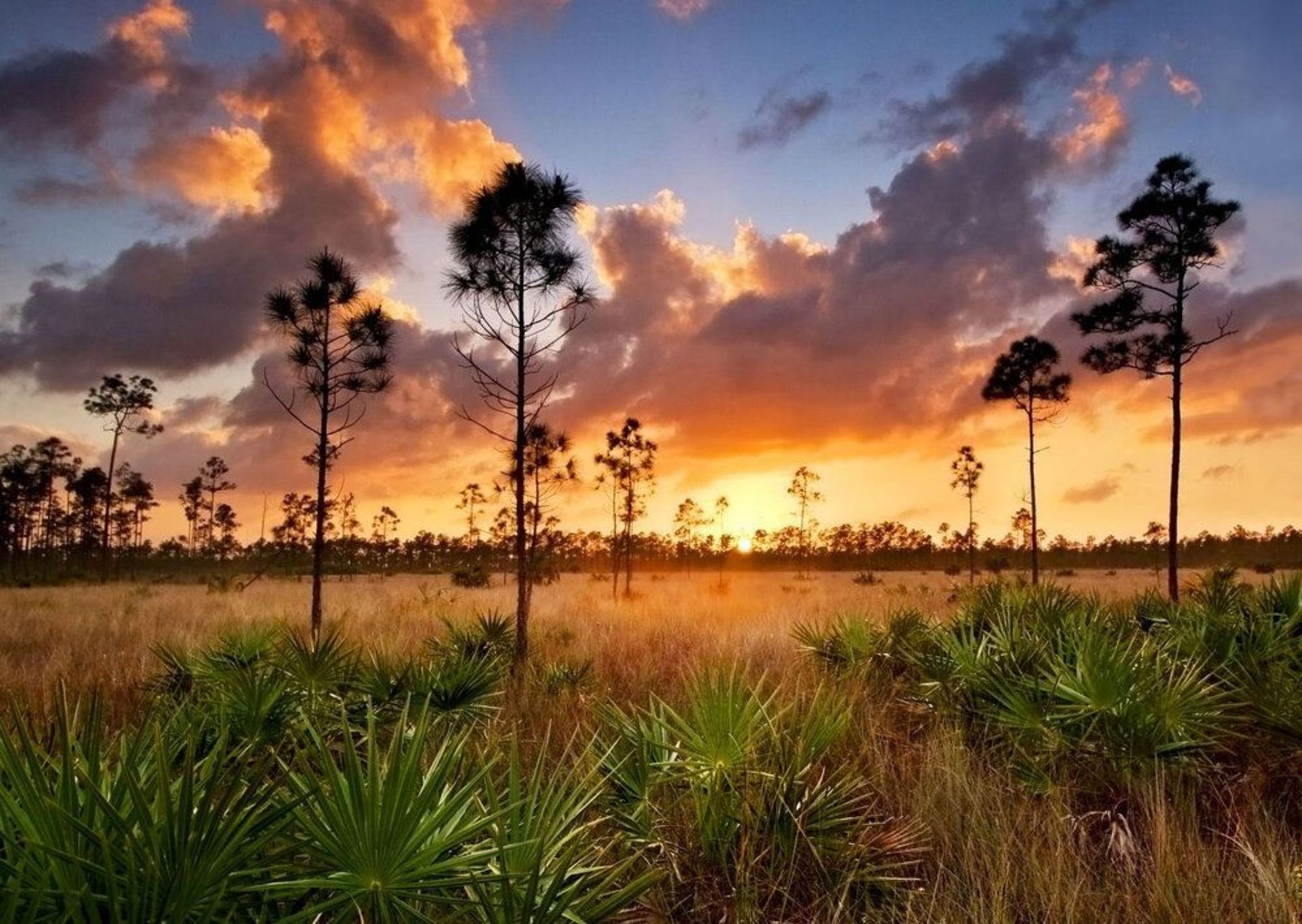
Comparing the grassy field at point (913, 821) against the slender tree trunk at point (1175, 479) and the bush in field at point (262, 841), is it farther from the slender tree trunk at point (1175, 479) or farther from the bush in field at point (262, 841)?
the slender tree trunk at point (1175, 479)

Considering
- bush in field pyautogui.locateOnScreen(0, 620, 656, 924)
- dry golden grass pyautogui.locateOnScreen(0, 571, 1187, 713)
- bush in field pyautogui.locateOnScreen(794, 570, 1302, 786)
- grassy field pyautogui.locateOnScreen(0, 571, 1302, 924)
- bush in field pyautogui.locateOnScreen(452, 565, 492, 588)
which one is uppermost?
bush in field pyautogui.locateOnScreen(0, 620, 656, 924)

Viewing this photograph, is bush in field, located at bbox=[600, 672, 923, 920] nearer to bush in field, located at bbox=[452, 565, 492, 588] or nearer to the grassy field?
the grassy field

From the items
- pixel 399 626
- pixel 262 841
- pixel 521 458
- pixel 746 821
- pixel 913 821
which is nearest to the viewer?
pixel 262 841

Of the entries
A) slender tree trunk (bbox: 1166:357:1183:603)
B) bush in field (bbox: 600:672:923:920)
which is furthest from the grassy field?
slender tree trunk (bbox: 1166:357:1183:603)

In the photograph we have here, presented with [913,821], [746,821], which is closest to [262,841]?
[746,821]

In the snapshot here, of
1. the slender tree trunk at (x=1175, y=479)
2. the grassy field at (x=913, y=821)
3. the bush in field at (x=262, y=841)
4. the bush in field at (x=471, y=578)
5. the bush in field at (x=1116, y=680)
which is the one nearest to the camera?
the bush in field at (x=262, y=841)

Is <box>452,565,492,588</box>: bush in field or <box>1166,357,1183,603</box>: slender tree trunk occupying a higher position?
<box>1166,357,1183,603</box>: slender tree trunk

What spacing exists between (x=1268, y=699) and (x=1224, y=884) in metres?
2.12

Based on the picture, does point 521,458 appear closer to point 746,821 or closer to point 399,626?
point 399,626

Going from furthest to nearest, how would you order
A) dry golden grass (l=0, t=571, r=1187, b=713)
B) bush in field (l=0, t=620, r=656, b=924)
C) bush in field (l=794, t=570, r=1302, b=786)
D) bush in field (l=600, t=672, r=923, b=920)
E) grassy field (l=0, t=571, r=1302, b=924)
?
1. dry golden grass (l=0, t=571, r=1187, b=713)
2. bush in field (l=794, t=570, r=1302, b=786)
3. bush in field (l=600, t=672, r=923, b=920)
4. grassy field (l=0, t=571, r=1302, b=924)
5. bush in field (l=0, t=620, r=656, b=924)

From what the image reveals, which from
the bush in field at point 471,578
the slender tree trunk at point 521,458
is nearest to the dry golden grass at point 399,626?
the slender tree trunk at point 521,458

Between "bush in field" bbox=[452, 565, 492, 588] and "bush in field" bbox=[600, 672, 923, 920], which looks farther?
"bush in field" bbox=[452, 565, 492, 588]

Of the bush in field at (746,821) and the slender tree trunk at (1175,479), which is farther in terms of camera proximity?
the slender tree trunk at (1175,479)

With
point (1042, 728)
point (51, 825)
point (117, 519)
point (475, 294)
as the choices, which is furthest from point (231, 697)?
point (117, 519)
